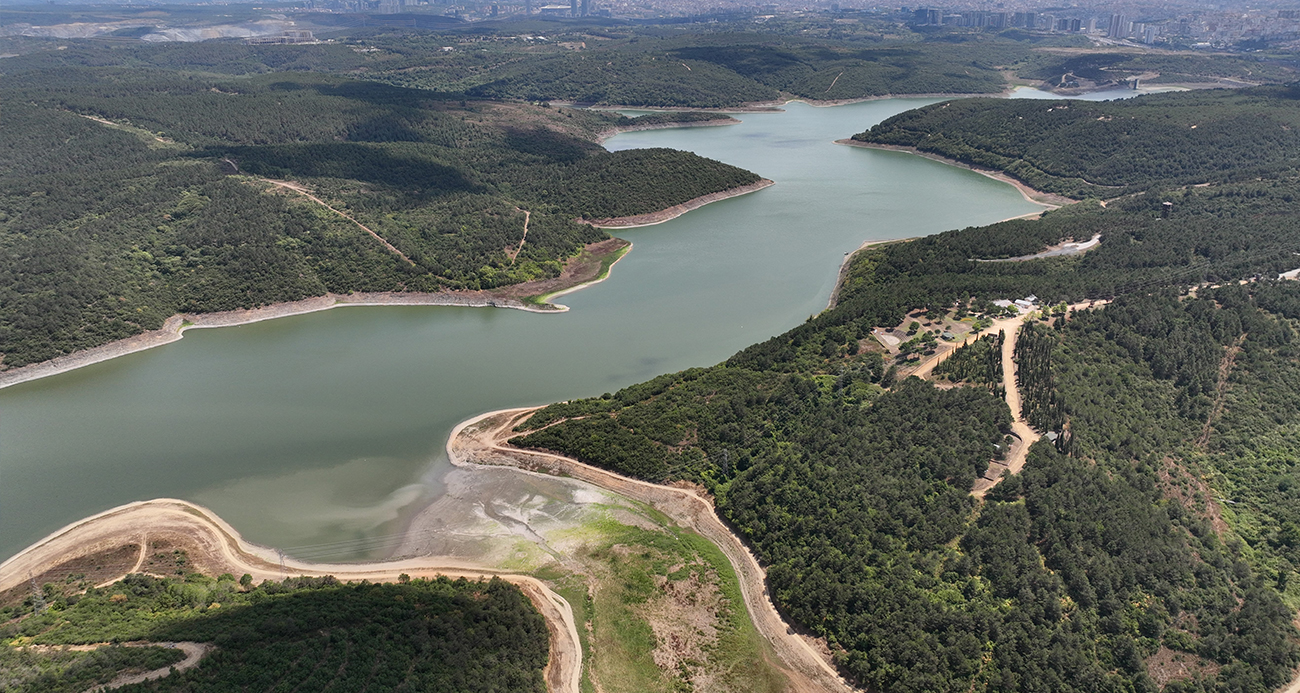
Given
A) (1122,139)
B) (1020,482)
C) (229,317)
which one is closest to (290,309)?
(229,317)

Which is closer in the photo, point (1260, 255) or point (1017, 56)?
point (1260, 255)

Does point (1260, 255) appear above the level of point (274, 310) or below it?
above

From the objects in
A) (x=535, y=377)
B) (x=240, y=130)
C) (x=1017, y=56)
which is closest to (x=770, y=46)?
(x=1017, y=56)

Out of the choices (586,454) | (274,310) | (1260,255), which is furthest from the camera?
(274,310)

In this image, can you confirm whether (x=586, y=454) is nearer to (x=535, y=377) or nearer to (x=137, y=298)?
(x=535, y=377)

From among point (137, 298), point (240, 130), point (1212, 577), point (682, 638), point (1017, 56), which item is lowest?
point (682, 638)

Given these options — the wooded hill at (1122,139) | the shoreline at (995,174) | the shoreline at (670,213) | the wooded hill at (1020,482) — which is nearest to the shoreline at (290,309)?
the shoreline at (670,213)

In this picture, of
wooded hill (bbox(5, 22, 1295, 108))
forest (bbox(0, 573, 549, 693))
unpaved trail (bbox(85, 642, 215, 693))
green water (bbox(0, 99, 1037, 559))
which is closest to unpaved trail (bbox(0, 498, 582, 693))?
green water (bbox(0, 99, 1037, 559))
